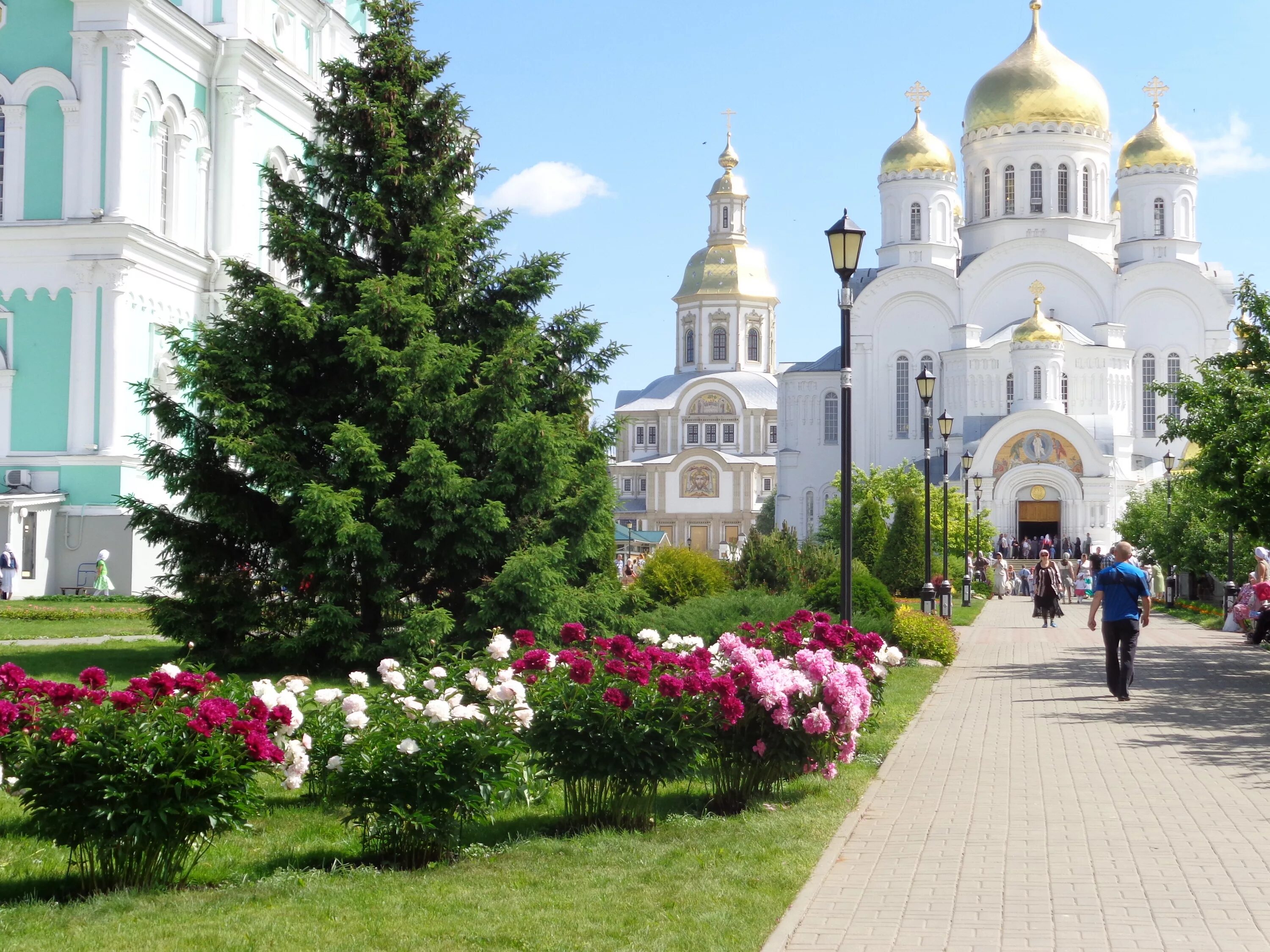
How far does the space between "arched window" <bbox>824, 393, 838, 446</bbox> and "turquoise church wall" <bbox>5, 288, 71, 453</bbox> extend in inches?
1649

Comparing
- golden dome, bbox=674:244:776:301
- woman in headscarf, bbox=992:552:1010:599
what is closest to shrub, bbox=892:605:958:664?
woman in headscarf, bbox=992:552:1010:599

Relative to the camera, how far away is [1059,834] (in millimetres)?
7414

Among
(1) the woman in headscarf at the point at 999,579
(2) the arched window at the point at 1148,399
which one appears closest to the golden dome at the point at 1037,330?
(2) the arched window at the point at 1148,399

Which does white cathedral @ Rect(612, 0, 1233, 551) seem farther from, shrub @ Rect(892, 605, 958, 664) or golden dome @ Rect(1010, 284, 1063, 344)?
shrub @ Rect(892, 605, 958, 664)

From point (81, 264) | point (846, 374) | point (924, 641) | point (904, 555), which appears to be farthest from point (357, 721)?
point (904, 555)

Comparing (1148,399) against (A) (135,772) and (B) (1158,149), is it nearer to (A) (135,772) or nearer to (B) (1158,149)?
(B) (1158,149)

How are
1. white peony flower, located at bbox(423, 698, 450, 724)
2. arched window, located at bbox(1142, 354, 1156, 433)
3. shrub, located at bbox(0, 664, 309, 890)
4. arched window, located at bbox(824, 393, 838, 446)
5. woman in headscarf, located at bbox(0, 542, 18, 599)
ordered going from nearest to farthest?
shrub, located at bbox(0, 664, 309, 890) → white peony flower, located at bbox(423, 698, 450, 724) → woman in headscarf, located at bbox(0, 542, 18, 599) → arched window, located at bbox(1142, 354, 1156, 433) → arched window, located at bbox(824, 393, 838, 446)

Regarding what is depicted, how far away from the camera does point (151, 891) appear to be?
6023 mm

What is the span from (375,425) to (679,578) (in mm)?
7210

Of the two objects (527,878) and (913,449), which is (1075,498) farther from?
(527,878)

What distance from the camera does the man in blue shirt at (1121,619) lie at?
13.3m

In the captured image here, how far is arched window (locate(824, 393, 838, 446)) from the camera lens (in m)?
63.4

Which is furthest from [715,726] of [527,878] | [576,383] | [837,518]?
[837,518]

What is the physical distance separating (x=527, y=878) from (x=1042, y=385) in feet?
171
